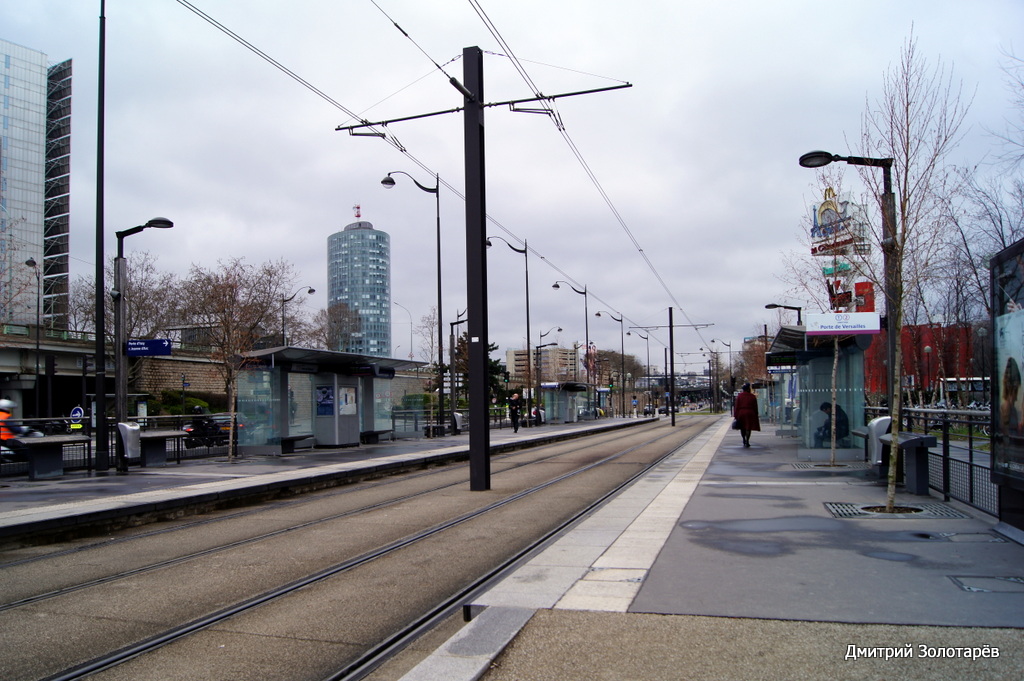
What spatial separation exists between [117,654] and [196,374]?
5508 cm

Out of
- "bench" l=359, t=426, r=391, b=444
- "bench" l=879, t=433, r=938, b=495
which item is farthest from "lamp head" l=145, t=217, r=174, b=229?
"bench" l=879, t=433, r=938, b=495

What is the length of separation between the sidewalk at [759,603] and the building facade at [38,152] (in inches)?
3703

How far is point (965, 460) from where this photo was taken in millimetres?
9828

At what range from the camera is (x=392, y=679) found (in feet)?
15.2

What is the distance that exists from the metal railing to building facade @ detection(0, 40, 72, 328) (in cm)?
9420

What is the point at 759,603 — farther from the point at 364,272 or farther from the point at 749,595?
the point at 364,272

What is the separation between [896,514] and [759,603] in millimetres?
4808

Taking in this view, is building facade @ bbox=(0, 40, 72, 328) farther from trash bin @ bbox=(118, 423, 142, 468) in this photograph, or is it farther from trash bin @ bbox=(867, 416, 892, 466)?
trash bin @ bbox=(867, 416, 892, 466)

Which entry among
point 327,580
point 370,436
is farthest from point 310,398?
point 327,580

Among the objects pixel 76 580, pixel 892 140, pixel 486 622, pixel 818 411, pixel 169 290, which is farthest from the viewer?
pixel 169 290

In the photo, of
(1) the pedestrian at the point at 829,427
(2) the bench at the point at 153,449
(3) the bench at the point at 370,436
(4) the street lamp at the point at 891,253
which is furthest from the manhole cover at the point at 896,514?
(3) the bench at the point at 370,436

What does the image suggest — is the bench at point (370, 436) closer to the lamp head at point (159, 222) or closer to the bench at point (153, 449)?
the bench at point (153, 449)

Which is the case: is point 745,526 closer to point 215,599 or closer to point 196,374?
point 215,599

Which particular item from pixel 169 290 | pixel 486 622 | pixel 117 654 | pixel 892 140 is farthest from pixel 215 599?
pixel 169 290
